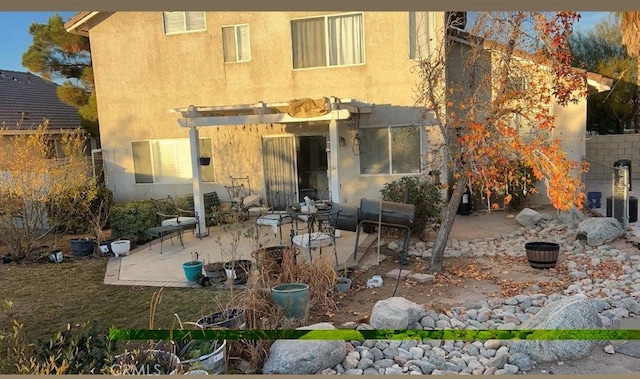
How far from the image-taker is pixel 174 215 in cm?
1100

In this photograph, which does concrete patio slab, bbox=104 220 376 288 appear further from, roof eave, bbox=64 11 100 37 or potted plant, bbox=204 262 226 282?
roof eave, bbox=64 11 100 37

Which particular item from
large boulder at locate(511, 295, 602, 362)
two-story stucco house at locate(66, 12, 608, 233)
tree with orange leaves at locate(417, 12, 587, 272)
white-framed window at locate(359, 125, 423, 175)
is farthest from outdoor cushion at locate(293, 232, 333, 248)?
white-framed window at locate(359, 125, 423, 175)

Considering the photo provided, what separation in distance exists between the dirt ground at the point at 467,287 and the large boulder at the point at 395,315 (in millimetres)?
309

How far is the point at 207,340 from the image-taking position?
4.22 meters

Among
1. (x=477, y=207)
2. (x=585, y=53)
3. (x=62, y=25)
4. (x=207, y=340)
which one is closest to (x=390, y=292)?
(x=207, y=340)

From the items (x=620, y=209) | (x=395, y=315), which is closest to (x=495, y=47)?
(x=395, y=315)

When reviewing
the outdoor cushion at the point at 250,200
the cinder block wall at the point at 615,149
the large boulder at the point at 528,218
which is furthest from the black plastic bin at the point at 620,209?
the cinder block wall at the point at 615,149

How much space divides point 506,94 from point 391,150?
4.69 meters

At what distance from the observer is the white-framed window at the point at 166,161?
12.8 m

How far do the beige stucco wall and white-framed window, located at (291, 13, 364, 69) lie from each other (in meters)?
0.16

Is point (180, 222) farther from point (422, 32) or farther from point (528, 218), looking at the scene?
point (528, 218)

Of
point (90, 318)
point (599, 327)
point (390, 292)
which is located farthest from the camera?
point (390, 292)

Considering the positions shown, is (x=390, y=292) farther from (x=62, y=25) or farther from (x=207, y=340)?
(x=62, y=25)

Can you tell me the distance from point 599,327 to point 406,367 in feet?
6.67
